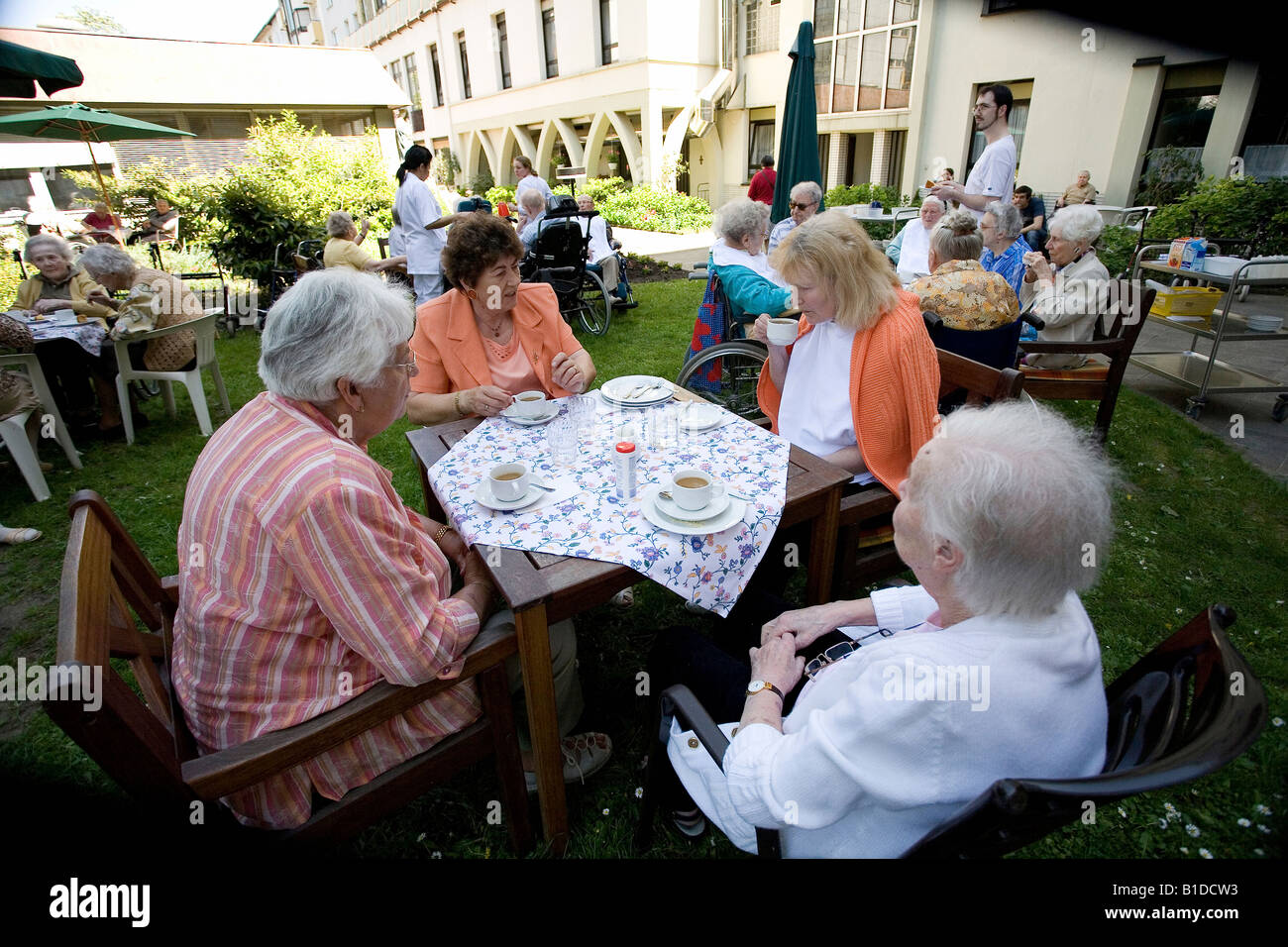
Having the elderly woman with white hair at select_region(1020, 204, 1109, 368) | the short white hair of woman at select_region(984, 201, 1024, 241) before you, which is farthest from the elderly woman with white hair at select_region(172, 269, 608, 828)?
the short white hair of woman at select_region(984, 201, 1024, 241)

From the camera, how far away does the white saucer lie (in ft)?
5.86

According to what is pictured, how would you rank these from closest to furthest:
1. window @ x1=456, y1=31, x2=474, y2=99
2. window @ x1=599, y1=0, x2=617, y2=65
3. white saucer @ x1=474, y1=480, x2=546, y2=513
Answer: white saucer @ x1=474, y1=480, x2=546, y2=513
window @ x1=599, y1=0, x2=617, y2=65
window @ x1=456, y1=31, x2=474, y2=99

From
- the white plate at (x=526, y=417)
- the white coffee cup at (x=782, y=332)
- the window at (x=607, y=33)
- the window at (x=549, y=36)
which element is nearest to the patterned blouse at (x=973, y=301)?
the white coffee cup at (x=782, y=332)

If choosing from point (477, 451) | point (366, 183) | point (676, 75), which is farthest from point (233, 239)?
point (676, 75)

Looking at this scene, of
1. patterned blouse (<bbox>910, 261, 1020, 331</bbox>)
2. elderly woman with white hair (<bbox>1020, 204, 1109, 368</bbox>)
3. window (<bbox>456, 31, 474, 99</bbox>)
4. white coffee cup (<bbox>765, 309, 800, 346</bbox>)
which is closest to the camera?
white coffee cup (<bbox>765, 309, 800, 346</bbox>)

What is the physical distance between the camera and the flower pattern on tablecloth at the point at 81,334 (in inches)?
177

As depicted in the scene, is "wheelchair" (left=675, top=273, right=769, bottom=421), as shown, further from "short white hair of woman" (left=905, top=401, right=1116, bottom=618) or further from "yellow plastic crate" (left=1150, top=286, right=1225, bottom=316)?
"yellow plastic crate" (left=1150, top=286, right=1225, bottom=316)

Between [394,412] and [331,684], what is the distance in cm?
68

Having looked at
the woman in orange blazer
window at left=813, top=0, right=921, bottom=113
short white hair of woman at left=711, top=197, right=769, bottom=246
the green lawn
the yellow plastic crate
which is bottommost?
the green lawn

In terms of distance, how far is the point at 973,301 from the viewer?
10.5ft

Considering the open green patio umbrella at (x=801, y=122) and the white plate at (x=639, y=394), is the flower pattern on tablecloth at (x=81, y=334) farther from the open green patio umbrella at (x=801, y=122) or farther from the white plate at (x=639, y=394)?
the open green patio umbrella at (x=801, y=122)

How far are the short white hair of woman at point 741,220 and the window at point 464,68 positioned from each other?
24213mm

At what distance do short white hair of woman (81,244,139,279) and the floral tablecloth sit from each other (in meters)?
4.75
